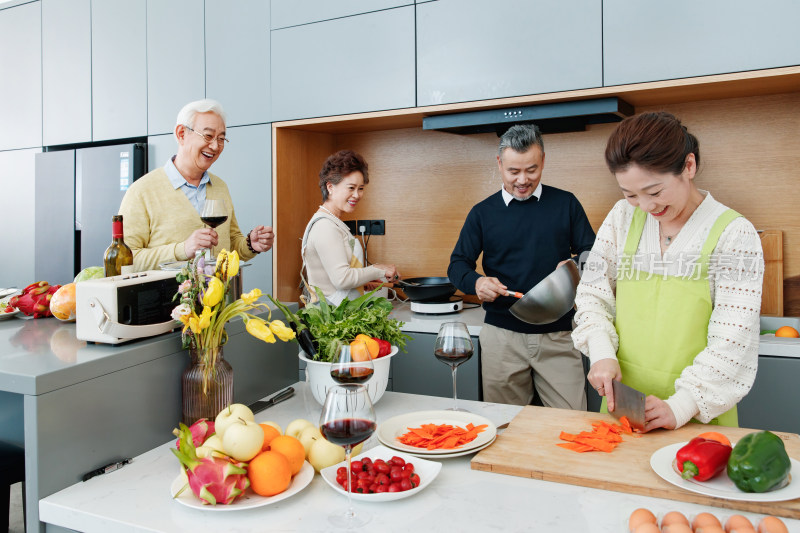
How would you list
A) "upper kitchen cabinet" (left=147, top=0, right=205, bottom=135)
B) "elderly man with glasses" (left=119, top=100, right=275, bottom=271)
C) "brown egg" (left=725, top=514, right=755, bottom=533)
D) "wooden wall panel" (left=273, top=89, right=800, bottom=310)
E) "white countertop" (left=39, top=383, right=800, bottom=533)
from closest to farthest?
"brown egg" (left=725, top=514, right=755, bottom=533) < "white countertop" (left=39, top=383, right=800, bottom=533) < "elderly man with glasses" (left=119, top=100, right=275, bottom=271) < "wooden wall panel" (left=273, top=89, right=800, bottom=310) < "upper kitchen cabinet" (left=147, top=0, right=205, bottom=135)

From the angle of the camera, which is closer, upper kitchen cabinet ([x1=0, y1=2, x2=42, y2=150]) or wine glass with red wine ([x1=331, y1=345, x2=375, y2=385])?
wine glass with red wine ([x1=331, y1=345, x2=375, y2=385])

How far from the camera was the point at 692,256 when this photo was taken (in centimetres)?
144

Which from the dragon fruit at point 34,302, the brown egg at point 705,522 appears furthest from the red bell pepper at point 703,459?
the dragon fruit at point 34,302

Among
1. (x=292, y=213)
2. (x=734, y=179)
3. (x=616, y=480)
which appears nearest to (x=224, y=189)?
(x=292, y=213)

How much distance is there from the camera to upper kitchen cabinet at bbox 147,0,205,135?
11.1 feet

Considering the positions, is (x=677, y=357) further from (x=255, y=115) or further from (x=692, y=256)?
(x=255, y=115)

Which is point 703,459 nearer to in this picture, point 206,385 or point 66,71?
point 206,385

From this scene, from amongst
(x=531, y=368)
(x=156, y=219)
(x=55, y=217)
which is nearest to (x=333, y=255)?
(x=156, y=219)

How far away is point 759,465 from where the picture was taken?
101 centimetres

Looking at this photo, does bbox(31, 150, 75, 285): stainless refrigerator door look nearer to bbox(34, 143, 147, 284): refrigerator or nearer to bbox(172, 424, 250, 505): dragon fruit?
bbox(34, 143, 147, 284): refrigerator

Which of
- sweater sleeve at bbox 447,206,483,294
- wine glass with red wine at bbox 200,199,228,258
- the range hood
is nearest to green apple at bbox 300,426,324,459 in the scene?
wine glass with red wine at bbox 200,199,228,258

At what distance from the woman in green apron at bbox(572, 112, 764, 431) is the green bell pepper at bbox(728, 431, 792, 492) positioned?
0.85 ft

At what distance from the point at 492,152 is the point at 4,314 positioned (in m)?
2.24

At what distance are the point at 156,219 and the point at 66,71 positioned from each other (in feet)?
7.16
